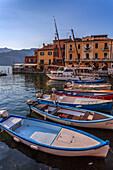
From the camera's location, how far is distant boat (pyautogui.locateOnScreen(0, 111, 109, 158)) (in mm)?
6783

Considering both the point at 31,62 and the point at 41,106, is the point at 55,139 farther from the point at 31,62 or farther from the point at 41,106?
the point at 31,62

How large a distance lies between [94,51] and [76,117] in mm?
49180

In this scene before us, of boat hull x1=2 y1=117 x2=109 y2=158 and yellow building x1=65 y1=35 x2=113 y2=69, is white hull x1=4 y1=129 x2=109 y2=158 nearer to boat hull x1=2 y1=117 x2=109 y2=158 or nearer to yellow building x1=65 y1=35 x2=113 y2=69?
boat hull x1=2 y1=117 x2=109 y2=158

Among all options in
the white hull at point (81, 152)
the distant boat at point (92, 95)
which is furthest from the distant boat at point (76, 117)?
the distant boat at point (92, 95)

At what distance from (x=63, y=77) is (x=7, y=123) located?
104 ft

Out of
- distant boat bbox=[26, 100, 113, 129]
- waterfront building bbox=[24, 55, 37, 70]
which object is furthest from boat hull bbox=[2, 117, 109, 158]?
waterfront building bbox=[24, 55, 37, 70]

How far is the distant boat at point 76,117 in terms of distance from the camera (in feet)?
32.3

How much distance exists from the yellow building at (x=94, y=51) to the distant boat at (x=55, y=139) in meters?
47.5

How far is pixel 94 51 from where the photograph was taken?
55219 millimetres

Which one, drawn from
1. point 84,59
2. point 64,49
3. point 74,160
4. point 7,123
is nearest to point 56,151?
point 74,160

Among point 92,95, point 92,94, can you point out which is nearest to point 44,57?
point 92,94

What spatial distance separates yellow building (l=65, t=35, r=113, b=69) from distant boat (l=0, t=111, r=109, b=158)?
47.5 m

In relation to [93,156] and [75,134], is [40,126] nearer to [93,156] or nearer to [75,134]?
[75,134]

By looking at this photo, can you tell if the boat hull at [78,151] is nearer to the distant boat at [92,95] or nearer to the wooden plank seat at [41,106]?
the wooden plank seat at [41,106]
